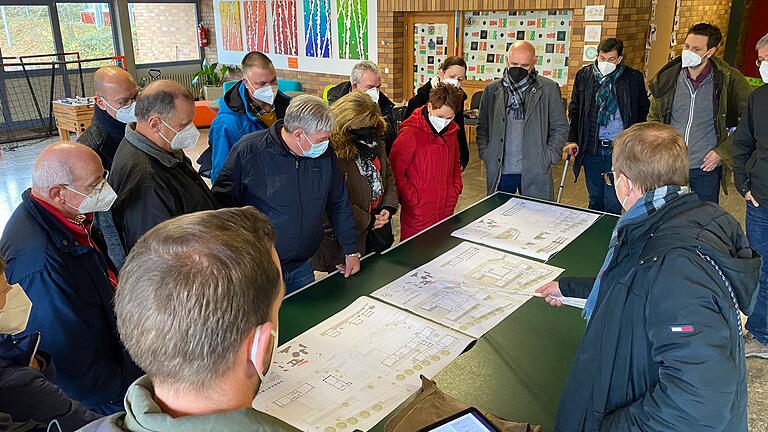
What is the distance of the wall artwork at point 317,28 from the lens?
9.18 meters

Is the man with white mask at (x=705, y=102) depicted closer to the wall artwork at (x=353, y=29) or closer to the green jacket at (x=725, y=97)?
the green jacket at (x=725, y=97)

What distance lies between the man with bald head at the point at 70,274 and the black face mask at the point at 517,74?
263 centimetres

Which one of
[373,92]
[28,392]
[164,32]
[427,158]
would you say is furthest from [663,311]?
[164,32]

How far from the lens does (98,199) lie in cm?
195

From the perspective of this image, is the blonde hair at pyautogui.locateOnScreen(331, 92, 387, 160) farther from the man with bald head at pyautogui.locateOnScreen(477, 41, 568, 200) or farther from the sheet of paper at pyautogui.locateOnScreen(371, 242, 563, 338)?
the man with bald head at pyautogui.locateOnScreen(477, 41, 568, 200)

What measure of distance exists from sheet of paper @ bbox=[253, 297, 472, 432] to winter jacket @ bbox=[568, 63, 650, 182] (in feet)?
8.03

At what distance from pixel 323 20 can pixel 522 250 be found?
7.60 meters

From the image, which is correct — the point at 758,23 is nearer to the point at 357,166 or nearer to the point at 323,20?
the point at 323,20

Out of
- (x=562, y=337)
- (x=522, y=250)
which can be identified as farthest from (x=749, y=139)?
(x=562, y=337)

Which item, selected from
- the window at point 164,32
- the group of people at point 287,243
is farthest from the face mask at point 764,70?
the window at point 164,32

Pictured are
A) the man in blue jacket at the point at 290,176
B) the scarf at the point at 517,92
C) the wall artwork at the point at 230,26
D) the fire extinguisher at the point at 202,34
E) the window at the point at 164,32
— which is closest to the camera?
the man in blue jacket at the point at 290,176

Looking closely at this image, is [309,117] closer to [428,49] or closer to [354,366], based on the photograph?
[354,366]

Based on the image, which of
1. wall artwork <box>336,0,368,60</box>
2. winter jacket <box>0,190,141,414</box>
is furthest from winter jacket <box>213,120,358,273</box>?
wall artwork <box>336,0,368,60</box>

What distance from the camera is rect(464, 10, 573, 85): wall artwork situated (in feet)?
22.6
